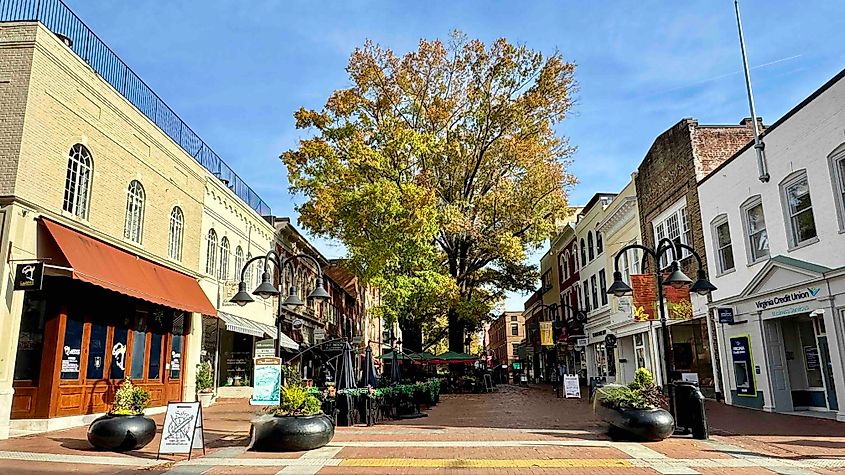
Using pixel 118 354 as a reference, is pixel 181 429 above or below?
below

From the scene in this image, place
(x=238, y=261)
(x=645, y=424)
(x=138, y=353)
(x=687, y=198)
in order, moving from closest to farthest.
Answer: (x=645, y=424) < (x=138, y=353) < (x=687, y=198) < (x=238, y=261)

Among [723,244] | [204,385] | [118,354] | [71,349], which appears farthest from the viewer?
[204,385]

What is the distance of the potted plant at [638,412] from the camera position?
11352 mm

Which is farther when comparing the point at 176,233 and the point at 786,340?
the point at 176,233

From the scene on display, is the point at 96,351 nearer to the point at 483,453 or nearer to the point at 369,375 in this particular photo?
the point at 369,375

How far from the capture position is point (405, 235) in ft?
91.2

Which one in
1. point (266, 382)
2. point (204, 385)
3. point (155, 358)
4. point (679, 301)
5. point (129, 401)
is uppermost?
point (679, 301)

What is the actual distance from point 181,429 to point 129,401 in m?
1.71

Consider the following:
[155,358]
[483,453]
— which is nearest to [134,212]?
[155,358]

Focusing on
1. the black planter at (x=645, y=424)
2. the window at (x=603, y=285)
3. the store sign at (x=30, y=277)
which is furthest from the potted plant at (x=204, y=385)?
the window at (x=603, y=285)

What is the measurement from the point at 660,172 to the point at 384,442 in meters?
17.2

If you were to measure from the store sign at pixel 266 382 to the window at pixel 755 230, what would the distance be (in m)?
13.6

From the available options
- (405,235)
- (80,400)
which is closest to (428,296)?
(405,235)

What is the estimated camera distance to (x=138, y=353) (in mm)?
17078
